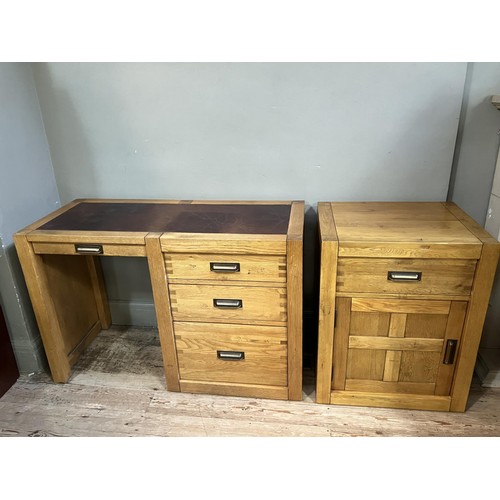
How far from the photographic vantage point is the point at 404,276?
146cm

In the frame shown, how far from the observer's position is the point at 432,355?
1.57 metres

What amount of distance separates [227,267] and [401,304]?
0.66 m

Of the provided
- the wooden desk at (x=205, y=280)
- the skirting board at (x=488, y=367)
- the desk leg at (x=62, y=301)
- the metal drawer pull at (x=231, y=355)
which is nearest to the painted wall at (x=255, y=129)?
the wooden desk at (x=205, y=280)

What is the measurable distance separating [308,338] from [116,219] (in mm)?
1126

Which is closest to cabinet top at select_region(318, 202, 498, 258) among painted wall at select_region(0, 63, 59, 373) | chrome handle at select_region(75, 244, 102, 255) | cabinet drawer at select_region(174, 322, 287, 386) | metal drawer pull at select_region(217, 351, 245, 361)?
cabinet drawer at select_region(174, 322, 287, 386)

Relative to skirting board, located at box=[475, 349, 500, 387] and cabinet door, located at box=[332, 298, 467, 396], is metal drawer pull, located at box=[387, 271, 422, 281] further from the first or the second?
skirting board, located at box=[475, 349, 500, 387]

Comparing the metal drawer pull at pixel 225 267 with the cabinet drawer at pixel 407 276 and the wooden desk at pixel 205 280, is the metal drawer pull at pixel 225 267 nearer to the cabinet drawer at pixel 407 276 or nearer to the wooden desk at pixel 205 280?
the wooden desk at pixel 205 280

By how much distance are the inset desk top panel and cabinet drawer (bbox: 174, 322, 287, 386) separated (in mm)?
397

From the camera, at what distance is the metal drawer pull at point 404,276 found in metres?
1.45

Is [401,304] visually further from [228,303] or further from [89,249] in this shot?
[89,249]

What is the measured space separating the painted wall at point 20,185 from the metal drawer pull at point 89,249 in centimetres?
38

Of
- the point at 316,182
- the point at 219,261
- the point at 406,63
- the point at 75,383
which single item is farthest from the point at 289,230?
the point at 75,383

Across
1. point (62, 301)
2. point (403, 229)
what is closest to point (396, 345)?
point (403, 229)

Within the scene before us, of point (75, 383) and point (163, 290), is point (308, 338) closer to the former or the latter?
point (163, 290)
